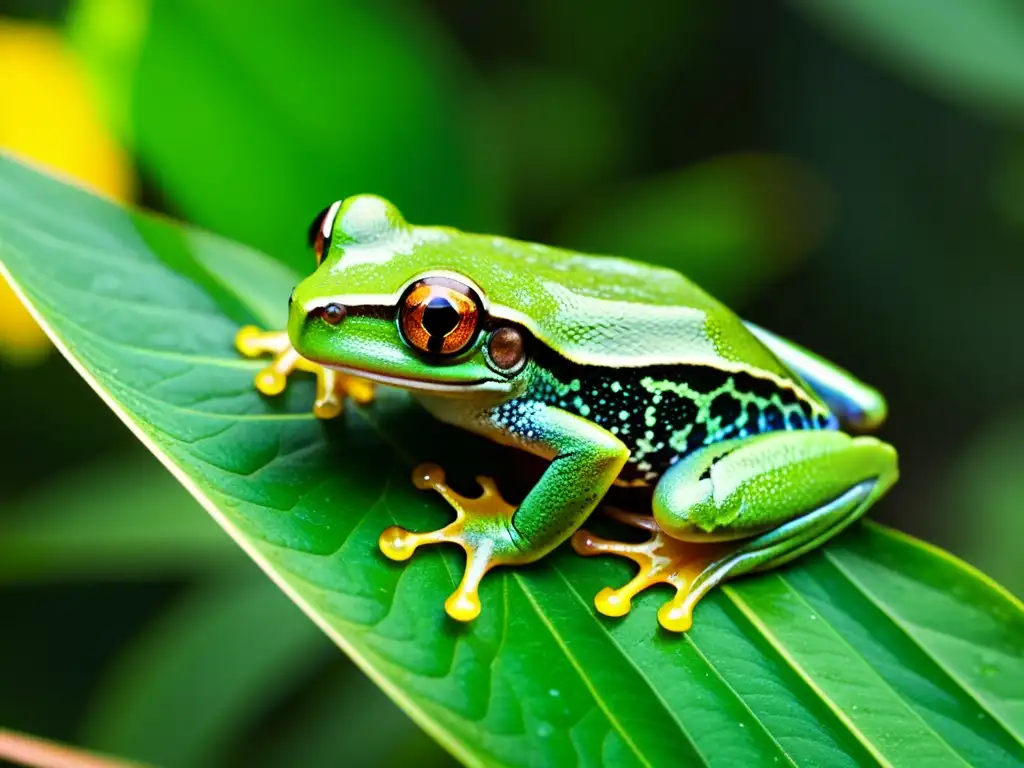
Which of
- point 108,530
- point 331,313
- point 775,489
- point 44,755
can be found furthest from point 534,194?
point 44,755

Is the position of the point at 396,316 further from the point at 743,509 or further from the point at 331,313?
the point at 743,509

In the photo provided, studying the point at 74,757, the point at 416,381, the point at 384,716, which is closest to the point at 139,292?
the point at 416,381

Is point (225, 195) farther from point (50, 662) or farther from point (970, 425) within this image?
point (970, 425)

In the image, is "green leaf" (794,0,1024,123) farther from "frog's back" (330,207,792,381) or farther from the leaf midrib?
the leaf midrib

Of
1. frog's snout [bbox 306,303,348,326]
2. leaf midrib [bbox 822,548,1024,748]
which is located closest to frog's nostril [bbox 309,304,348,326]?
frog's snout [bbox 306,303,348,326]

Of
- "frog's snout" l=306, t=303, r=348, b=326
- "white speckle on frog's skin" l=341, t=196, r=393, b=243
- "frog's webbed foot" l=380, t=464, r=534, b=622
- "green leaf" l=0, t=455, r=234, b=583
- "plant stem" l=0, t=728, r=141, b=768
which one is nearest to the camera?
"plant stem" l=0, t=728, r=141, b=768

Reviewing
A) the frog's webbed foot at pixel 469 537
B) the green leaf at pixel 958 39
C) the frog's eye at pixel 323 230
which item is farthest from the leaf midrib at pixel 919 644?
the green leaf at pixel 958 39

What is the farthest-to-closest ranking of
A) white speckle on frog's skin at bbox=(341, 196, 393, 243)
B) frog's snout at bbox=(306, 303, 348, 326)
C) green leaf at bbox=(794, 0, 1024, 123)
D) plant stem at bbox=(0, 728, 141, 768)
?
green leaf at bbox=(794, 0, 1024, 123) → white speckle on frog's skin at bbox=(341, 196, 393, 243) → frog's snout at bbox=(306, 303, 348, 326) → plant stem at bbox=(0, 728, 141, 768)
